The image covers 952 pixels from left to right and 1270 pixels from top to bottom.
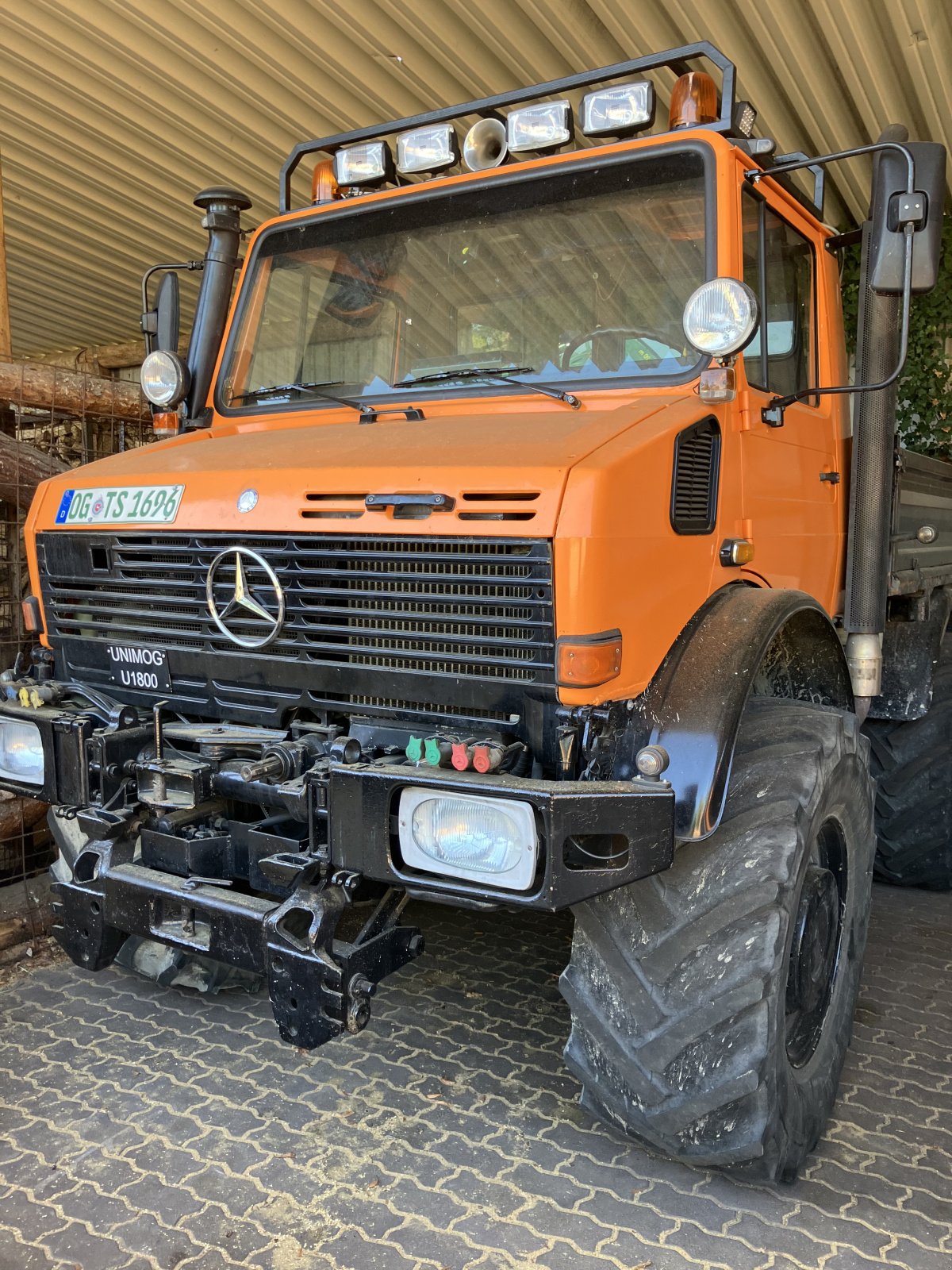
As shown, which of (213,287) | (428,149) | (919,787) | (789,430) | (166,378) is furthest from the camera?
(919,787)

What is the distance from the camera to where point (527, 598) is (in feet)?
7.65

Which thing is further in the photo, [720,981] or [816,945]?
[816,945]

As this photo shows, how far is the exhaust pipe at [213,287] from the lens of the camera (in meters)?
3.74

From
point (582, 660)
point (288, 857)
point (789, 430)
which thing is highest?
point (789, 430)

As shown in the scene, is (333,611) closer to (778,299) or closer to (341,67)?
(778,299)

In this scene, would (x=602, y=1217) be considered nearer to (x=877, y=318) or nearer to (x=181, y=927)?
(x=181, y=927)

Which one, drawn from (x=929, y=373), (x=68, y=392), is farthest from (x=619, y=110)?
(x=929, y=373)

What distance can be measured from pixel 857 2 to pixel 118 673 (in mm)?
5680

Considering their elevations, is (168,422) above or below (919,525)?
above

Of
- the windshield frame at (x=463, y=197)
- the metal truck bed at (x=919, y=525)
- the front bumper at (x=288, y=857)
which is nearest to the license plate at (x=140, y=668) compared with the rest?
the front bumper at (x=288, y=857)

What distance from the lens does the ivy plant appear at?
9047 mm

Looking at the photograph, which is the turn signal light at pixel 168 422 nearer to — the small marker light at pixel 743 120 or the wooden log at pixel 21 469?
the wooden log at pixel 21 469

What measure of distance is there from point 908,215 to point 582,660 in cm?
153

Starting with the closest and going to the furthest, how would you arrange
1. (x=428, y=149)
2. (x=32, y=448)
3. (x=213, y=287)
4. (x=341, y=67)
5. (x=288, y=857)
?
1. (x=288, y=857)
2. (x=428, y=149)
3. (x=213, y=287)
4. (x=32, y=448)
5. (x=341, y=67)
